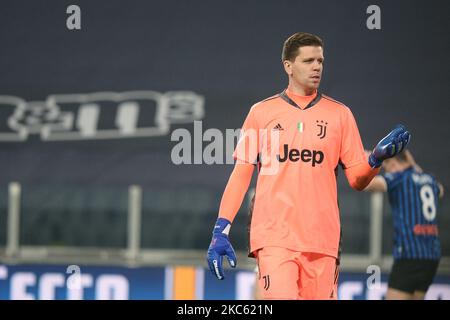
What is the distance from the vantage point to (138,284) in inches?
301

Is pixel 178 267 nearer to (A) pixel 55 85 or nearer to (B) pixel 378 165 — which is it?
(A) pixel 55 85

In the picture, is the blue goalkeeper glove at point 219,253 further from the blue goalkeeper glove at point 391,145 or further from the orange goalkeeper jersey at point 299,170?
the blue goalkeeper glove at point 391,145

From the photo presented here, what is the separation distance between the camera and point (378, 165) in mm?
3883

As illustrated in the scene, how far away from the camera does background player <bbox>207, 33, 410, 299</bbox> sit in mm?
3852

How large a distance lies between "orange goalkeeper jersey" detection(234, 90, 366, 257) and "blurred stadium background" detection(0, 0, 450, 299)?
11.9 ft

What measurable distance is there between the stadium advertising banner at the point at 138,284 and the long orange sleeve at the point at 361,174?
11.3 ft

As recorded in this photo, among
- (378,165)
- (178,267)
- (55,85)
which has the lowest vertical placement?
(178,267)

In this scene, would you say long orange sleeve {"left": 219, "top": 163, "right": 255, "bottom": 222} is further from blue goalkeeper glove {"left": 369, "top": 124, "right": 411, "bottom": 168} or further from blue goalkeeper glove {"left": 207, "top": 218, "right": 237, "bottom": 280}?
blue goalkeeper glove {"left": 369, "top": 124, "right": 411, "bottom": 168}

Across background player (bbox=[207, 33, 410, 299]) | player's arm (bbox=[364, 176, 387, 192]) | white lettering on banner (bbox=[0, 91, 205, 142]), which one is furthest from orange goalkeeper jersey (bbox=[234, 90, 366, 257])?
white lettering on banner (bbox=[0, 91, 205, 142])

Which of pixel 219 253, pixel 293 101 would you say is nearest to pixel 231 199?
pixel 219 253

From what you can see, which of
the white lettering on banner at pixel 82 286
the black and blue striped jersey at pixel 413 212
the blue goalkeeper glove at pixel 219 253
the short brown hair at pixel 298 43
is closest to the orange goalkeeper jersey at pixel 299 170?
the blue goalkeeper glove at pixel 219 253
